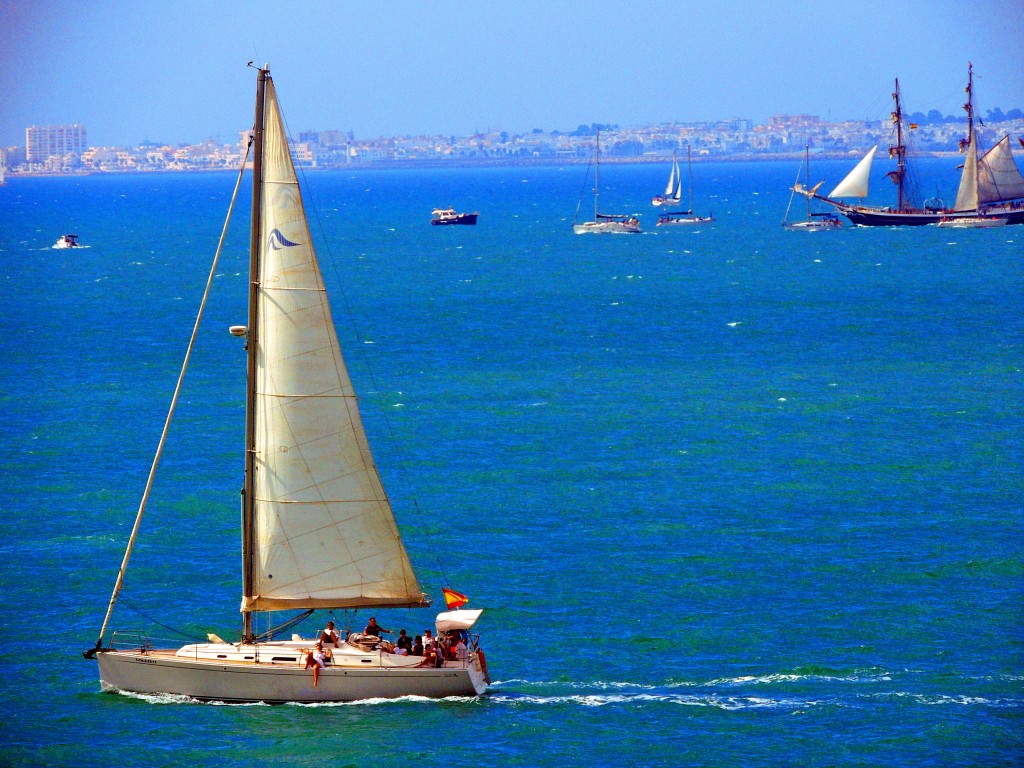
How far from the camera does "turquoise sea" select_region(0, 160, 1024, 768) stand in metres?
43.9

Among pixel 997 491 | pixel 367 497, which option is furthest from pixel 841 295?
pixel 367 497

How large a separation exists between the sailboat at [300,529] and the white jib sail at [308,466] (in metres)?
0.03

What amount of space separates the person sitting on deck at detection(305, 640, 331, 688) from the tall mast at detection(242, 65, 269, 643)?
80.4 inches

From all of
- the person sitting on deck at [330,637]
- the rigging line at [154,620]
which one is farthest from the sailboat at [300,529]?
the rigging line at [154,620]

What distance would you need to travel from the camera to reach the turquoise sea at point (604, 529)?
1729 inches

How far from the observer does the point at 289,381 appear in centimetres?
4228

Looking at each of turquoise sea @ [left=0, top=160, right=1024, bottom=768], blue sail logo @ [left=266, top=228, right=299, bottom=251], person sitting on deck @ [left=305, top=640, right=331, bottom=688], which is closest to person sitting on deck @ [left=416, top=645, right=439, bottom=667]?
turquoise sea @ [left=0, top=160, right=1024, bottom=768]

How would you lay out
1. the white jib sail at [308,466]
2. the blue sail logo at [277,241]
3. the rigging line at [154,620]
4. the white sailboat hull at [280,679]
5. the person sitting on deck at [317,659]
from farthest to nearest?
the rigging line at [154,620] → the white sailboat hull at [280,679] → the person sitting on deck at [317,659] → the white jib sail at [308,466] → the blue sail logo at [277,241]

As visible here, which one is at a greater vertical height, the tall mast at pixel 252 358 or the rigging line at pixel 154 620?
Result: the tall mast at pixel 252 358

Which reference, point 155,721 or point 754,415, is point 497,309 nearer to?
point 754,415

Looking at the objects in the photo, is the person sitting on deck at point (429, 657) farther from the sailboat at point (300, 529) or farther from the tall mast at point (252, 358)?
the tall mast at point (252, 358)

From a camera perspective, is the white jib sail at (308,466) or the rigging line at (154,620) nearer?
the white jib sail at (308,466)

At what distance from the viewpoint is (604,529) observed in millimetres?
65312

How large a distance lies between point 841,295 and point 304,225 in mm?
109184
